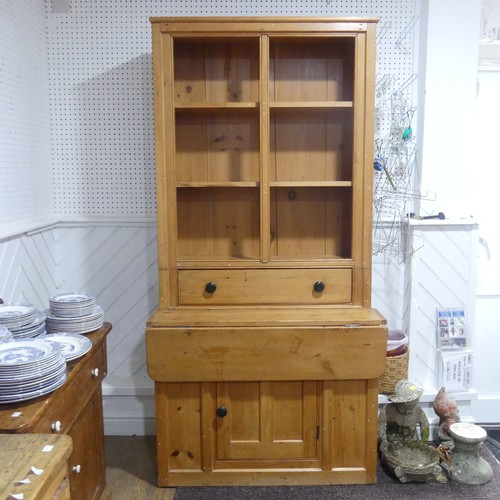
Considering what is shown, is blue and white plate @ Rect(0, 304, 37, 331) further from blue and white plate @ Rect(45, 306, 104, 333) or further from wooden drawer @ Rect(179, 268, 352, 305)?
wooden drawer @ Rect(179, 268, 352, 305)

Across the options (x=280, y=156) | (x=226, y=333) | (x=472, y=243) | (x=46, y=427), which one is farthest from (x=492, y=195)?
(x=46, y=427)

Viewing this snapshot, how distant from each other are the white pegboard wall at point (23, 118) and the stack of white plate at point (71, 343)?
0.62 metres

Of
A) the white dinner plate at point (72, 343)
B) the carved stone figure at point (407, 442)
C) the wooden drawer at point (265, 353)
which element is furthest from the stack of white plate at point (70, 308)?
the carved stone figure at point (407, 442)

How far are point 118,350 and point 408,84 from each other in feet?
7.06

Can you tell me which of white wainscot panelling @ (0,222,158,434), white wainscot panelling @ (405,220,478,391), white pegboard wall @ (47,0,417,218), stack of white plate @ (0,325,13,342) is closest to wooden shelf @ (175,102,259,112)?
white pegboard wall @ (47,0,417,218)

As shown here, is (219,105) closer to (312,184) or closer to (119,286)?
(312,184)

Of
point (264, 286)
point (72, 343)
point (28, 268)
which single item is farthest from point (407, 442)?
point (28, 268)

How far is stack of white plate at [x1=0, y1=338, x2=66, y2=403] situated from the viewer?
1.38 meters

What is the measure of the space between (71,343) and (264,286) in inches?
37.2

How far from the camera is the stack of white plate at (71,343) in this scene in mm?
1723

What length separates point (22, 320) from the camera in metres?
1.74

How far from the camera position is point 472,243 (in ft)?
8.98

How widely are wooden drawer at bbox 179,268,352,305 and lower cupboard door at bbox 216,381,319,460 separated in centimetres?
39

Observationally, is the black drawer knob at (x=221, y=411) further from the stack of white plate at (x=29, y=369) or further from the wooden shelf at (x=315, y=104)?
the wooden shelf at (x=315, y=104)
